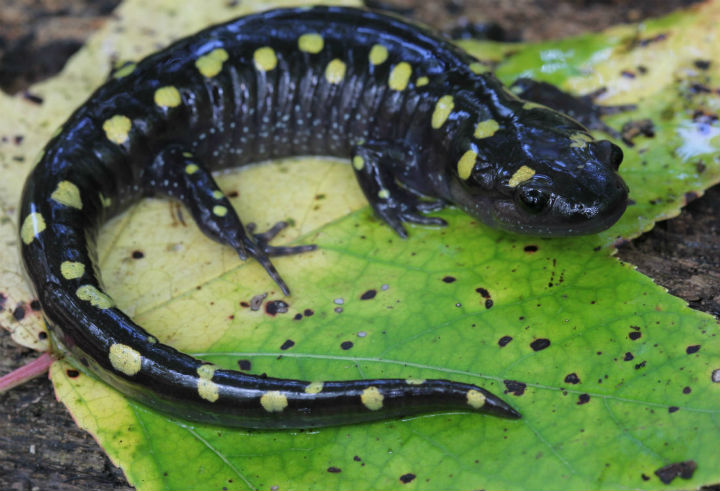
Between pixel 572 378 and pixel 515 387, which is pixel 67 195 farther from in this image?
pixel 572 378

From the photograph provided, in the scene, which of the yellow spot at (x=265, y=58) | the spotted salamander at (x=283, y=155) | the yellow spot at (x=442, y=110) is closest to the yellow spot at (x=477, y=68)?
the spotted salamander at (x=283, y=155)

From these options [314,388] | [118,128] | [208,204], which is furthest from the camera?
[118,128]

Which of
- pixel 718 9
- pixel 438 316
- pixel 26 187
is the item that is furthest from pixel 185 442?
pixel 718 9

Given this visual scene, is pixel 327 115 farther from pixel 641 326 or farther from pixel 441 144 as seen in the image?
pixel 641 326

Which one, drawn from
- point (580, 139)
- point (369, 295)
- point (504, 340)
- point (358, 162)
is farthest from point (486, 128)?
point (504, 340)

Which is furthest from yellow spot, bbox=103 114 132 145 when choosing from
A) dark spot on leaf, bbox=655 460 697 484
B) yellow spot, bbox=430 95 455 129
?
dark spot on leaf, bbox=655 460 697 484

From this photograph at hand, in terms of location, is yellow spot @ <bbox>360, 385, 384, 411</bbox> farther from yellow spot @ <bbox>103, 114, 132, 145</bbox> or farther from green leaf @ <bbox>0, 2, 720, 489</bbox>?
yellow spot @ <bbox>103, 114, 132, 145</bbox>
